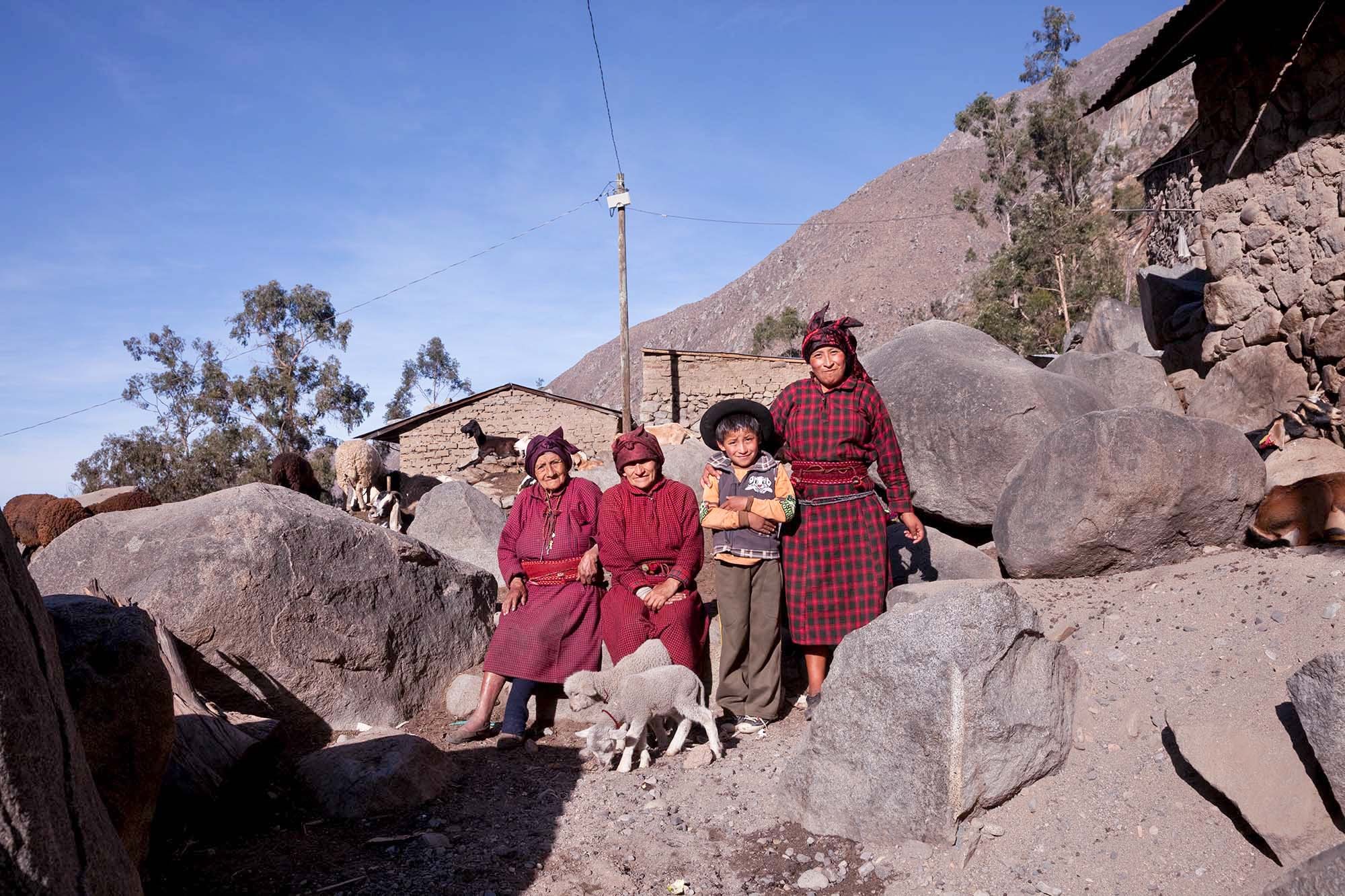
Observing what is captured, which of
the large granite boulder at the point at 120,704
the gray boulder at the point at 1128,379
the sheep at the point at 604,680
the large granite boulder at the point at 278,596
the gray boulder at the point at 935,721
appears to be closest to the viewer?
the large granite boulder at the point at 120,704

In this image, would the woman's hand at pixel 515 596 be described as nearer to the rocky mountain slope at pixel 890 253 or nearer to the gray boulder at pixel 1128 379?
the gray boulder at pixel 1128 379

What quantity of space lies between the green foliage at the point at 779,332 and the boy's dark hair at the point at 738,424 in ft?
94.6

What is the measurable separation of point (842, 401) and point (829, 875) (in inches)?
92.4

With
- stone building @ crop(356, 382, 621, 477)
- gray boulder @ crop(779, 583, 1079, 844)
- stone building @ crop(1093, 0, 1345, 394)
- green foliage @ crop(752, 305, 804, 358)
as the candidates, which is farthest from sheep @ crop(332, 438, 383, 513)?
green foliage @ crop(752, 305, 804, 358)

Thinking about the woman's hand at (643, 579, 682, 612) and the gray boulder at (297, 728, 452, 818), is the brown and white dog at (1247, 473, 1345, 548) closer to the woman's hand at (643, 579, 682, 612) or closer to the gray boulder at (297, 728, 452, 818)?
the woman's hand at (643, 579, 682, 612)

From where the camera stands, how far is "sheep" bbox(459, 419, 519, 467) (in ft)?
56.7

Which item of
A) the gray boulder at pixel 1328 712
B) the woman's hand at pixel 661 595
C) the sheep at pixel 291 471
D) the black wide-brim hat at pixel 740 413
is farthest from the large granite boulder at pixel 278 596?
the sheep at pixel 291 471

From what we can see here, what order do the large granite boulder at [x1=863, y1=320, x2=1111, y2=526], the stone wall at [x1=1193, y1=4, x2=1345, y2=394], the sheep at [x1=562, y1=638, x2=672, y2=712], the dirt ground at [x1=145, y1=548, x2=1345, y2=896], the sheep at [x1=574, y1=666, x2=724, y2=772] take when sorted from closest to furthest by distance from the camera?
the dirt ground at [x1=145, y1=548, x2=1345, y2=896] → the sheep at [x1=574, y1=666, x2=724, y2=772] → the sheep at [x1=562, y1=638, x2=672, y2=712] → the stone wall at [x1=1193, y1=4, x2=1345, y2=394] → the large granite boulder at [x1=863, y1=320, x2=1111, y2=526]

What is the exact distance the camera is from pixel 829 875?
312 centimetres

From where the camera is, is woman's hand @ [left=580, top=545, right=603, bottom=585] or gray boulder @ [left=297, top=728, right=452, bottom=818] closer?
gray boulder @ [left=297, top=728, right=452, bottom=818]

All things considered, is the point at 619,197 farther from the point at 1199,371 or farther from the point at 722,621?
the point at 722,621

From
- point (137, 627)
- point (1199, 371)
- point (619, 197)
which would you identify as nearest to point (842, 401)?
point (137, 627)

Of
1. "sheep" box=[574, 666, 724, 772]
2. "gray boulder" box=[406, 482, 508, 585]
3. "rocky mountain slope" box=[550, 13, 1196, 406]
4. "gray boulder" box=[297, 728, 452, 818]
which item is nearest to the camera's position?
"gray boulder" box=[297, 728, 452, 818]

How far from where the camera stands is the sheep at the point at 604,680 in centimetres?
416
